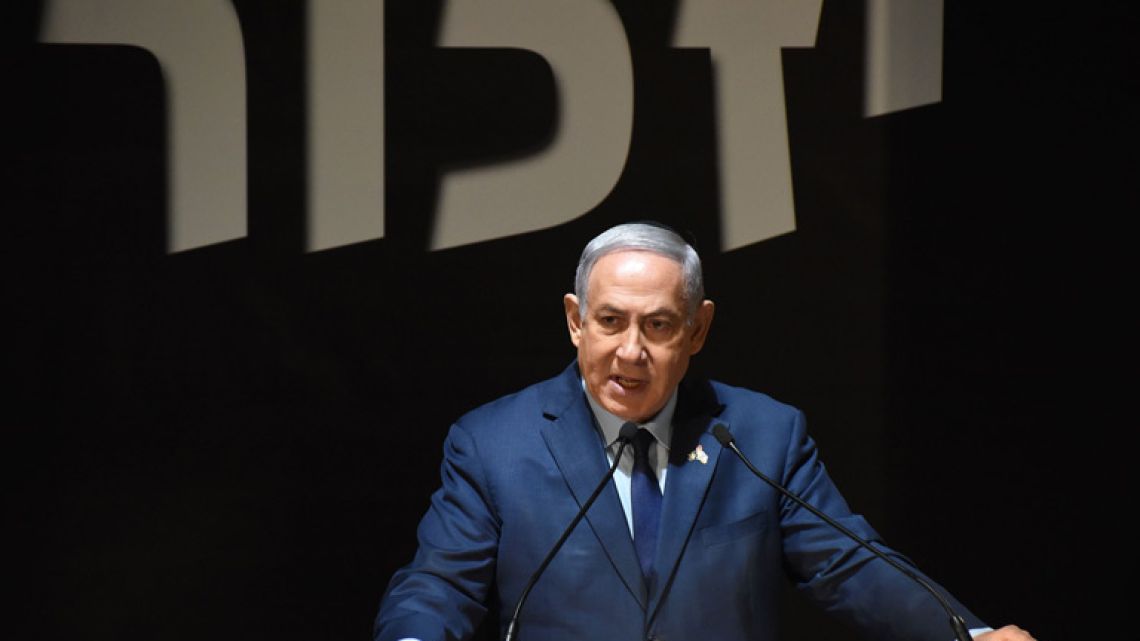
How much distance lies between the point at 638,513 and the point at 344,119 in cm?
119

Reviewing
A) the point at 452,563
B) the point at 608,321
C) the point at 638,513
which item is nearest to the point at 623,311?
the point at 608,321

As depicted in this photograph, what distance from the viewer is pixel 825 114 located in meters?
3.05

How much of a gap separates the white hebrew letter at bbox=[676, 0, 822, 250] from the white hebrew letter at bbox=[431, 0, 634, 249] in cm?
19

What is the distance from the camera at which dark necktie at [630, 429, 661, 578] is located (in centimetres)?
228

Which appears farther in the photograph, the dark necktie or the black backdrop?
the black backdrop

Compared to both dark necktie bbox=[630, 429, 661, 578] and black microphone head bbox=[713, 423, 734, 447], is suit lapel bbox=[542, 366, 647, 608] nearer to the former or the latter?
dark necktie bbox=[630, 429, 661, 578]

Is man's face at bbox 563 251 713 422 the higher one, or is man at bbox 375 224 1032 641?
man's face at bbox 563 251 713 422

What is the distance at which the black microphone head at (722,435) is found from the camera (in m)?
2.08

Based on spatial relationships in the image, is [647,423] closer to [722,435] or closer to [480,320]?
[722,435]

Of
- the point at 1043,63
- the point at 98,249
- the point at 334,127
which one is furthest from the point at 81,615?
the point at 1043,63

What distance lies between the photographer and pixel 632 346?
2195 millimetres

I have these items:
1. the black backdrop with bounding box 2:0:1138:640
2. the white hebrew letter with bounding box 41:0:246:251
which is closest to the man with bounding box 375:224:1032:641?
the black backdrop with bounding box 2:0:1138:640

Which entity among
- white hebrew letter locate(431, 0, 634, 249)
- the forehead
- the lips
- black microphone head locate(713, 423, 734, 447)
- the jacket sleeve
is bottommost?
the jacket sleeve

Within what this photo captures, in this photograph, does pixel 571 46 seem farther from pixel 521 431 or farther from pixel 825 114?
pixel 521 431
